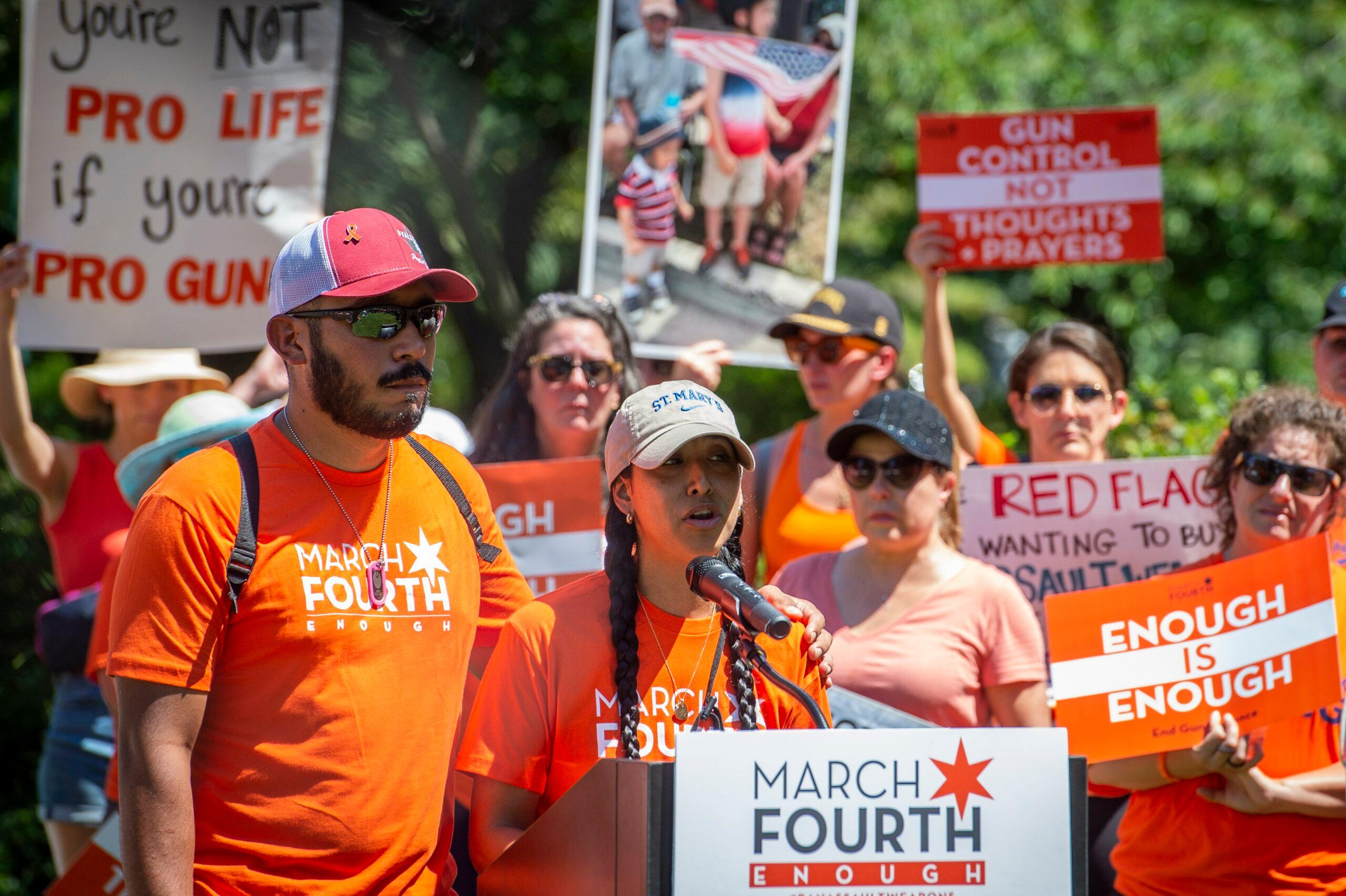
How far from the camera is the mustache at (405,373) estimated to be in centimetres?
258

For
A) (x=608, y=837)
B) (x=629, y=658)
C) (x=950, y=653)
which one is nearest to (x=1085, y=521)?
(x=950, y=653)

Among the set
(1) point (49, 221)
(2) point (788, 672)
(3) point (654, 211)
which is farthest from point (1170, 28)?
(2) point (788, 672)

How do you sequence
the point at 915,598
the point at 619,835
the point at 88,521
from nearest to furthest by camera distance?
the point at 619,835
the point at 915,598
the point at 88,521

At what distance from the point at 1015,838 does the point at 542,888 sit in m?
0.78

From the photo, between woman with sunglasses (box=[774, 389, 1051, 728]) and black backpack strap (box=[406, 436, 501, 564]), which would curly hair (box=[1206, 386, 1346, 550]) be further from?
black backpack strap (box=[406, 436, 501, 564])

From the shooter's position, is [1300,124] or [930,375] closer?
[930,375]

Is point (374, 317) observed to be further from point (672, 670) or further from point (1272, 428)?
point (1272, 428)

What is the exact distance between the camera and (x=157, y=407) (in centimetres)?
544

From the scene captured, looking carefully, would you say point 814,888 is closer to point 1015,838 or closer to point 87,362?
point 1015,838

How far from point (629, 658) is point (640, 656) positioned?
49 mm

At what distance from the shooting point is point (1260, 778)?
3311mm

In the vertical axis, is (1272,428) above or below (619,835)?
above

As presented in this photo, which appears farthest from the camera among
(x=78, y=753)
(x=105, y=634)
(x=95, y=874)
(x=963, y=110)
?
(x=963, y=110)

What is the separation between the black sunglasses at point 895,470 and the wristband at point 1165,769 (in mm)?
934
